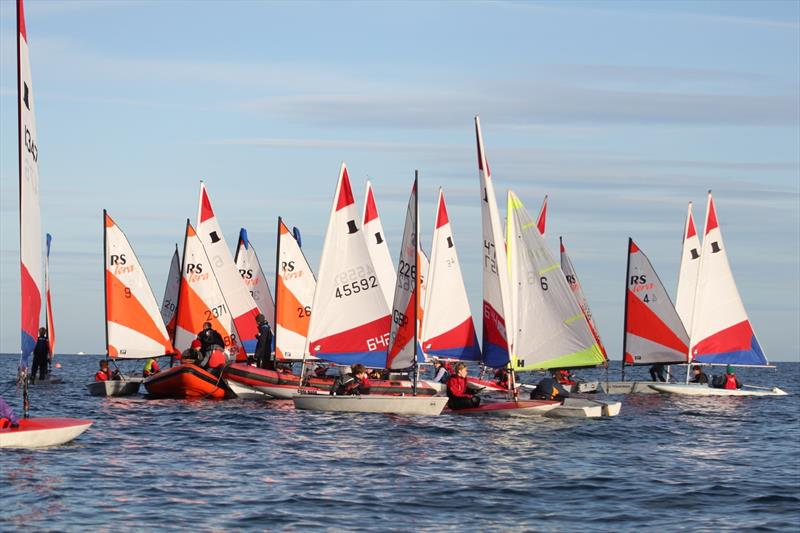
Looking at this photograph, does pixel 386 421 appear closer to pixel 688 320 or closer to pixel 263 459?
pixel 263 459

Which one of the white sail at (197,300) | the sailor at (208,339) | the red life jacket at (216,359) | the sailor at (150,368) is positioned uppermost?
the white sail at (197,300)

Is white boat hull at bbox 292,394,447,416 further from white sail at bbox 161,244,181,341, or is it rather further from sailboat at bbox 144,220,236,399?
white sail at bbox 161,244,181,341

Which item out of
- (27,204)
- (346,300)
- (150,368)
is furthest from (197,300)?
(27,204)

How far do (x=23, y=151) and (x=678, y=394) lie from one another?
1312 inches

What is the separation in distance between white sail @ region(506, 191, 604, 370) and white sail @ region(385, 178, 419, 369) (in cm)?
304

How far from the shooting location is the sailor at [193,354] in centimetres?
4082

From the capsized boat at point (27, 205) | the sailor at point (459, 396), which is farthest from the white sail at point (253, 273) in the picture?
the capsized boat at point (27, 205)

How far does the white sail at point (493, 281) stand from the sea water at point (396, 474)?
2819 mm

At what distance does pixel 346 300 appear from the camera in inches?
1513

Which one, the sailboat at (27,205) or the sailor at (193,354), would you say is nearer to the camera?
the sailboat at (27,205)

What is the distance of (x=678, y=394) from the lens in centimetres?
4912

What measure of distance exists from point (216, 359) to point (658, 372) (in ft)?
70.9

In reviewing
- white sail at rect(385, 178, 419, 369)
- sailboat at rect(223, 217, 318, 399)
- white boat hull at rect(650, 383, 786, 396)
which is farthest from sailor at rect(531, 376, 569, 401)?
white boat hull at rect(650, 383, 786, 396)

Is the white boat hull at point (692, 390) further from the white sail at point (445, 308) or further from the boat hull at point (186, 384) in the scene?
the boat hull at point (186, 384)
